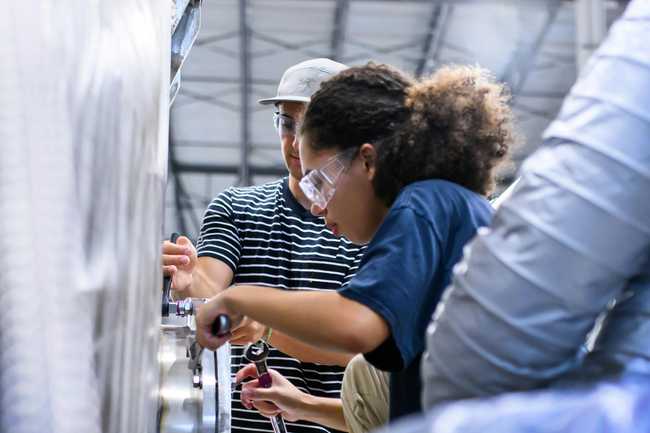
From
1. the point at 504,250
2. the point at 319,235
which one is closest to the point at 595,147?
the point at 504,250

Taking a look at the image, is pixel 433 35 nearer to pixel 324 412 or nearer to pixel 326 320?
pixel 324 412

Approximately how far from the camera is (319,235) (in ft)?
8.43

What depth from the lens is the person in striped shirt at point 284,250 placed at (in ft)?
8.09

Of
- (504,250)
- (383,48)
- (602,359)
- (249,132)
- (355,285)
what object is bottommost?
(249,132)

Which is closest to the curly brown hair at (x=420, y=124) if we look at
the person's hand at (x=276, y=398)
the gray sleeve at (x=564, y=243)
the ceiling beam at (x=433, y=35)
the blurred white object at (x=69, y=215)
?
the blurred white object at (x=69, y=215)

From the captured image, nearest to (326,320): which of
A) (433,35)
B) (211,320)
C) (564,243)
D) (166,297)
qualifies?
(211,320)

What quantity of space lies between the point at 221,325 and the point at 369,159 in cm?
34

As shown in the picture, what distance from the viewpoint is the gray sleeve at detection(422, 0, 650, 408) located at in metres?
0.95

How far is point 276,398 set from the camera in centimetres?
218

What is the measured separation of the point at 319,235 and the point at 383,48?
702 centimetres

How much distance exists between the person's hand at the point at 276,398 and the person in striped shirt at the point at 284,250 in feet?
0.60

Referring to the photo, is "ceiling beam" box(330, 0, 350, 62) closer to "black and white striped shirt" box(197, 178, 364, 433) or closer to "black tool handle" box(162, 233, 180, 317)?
"black and white striped shirt" box(197, 178, 364, 433)

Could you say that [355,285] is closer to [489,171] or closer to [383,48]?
[489,171]

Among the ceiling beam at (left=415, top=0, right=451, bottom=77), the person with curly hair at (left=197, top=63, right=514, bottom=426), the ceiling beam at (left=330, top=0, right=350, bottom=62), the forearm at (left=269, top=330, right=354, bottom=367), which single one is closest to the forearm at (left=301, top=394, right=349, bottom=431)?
the forearm at (left=269, top=330, right=354, bottom=367)
